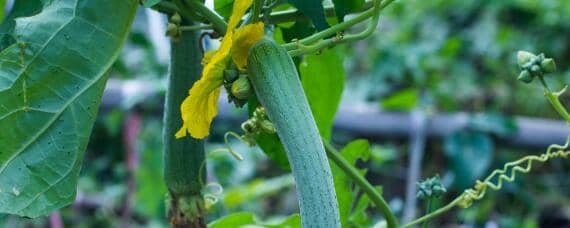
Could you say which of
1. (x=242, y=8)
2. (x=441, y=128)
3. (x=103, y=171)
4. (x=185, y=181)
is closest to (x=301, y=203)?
(x=242, y=8)

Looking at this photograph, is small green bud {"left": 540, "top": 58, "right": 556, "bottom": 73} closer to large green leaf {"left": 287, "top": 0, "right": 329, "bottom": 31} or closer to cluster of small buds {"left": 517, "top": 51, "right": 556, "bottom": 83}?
cluster of small buds {"left": 517, "top": 51, "right": 556, "bottom": 83}

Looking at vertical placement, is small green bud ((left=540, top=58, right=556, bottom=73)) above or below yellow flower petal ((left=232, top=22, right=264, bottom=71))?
above

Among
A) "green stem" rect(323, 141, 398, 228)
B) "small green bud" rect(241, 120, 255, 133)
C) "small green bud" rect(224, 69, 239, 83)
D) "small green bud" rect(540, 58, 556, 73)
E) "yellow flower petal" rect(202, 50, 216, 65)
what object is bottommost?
"small green bud" rect(241, 120, 255, 133)

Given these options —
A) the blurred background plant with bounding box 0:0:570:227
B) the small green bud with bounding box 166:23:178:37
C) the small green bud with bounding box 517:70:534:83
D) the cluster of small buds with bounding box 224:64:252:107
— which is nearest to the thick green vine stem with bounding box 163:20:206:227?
the small green bud with bounding box 166:23:178:37

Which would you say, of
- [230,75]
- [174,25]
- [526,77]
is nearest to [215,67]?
[230,75]

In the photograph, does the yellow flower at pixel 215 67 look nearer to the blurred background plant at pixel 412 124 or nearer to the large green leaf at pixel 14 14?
the large green leaf at pixel 14 14

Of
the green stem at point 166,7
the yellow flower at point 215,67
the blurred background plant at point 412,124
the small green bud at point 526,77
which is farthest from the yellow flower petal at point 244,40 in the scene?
the blurred background plant at point 412,124

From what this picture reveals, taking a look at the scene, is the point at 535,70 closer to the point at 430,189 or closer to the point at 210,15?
the point at 430,189
